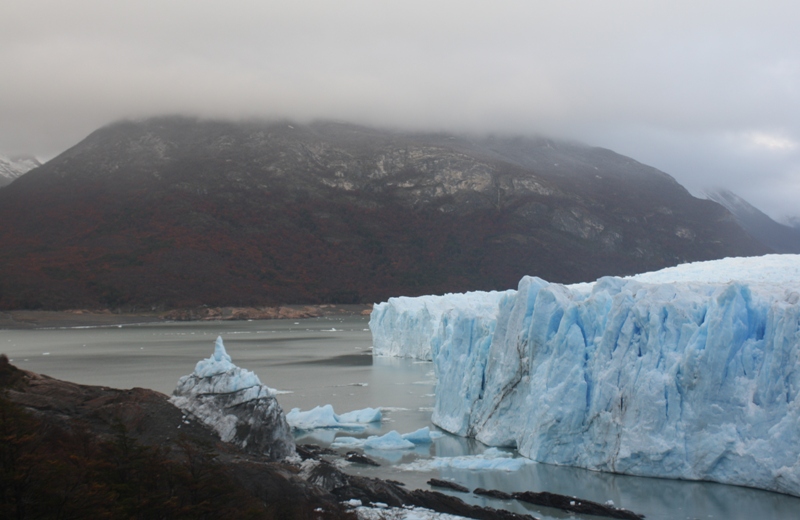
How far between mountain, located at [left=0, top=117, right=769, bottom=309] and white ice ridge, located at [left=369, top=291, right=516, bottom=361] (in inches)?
1534

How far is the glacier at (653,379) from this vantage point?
34.7 ft

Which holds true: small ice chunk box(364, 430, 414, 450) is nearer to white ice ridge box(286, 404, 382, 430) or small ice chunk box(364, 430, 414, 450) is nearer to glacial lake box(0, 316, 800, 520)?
glacial lake box(0, 316, 800, 520)

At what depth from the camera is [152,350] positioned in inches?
1532

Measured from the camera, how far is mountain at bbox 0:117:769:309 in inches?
2980

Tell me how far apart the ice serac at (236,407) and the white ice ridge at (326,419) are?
478 centimetres

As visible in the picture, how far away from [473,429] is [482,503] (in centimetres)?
435

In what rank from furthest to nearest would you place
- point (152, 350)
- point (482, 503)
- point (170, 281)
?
point (170, 281) < point (152, 350) < point (482, 503)

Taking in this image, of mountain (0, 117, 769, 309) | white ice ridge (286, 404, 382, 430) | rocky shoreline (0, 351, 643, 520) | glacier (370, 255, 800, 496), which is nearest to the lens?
rocky shoreline (0, 351, 643, 520)

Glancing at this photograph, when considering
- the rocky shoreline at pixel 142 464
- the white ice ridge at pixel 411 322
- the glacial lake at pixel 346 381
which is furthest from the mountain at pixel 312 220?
the rocky shoreline at pixel 142 464

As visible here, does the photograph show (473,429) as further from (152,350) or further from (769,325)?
(152,350)

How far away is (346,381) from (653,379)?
1535 cm

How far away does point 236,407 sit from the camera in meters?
→ 11.2

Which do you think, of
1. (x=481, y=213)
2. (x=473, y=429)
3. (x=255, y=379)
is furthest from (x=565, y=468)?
(x=481, y=213)

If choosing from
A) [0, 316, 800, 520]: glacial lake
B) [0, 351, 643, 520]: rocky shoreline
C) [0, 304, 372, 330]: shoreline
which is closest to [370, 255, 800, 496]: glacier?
[0, 316, 800, 520]: glacial lake
